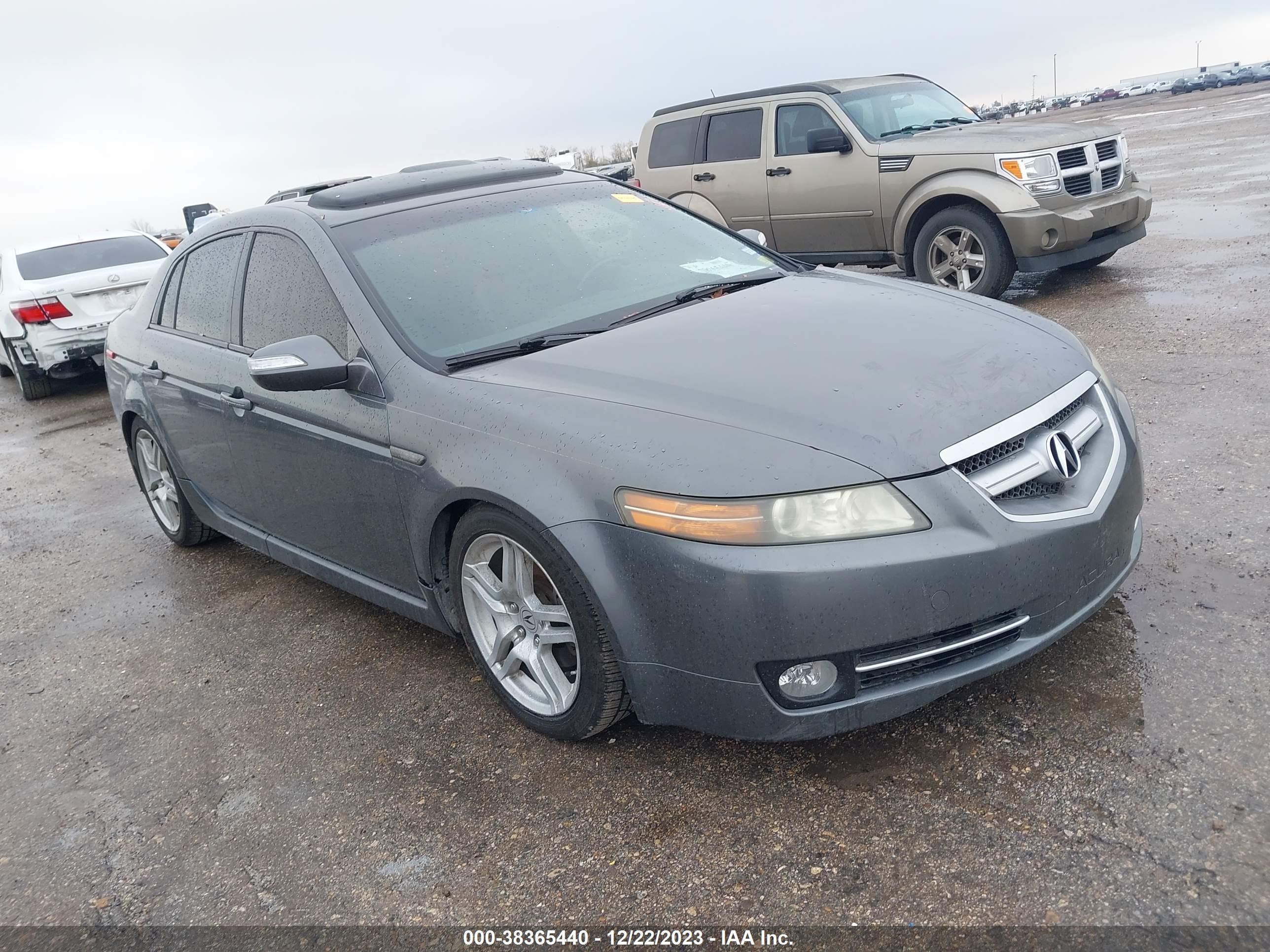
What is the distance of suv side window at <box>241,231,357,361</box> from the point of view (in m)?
3.63

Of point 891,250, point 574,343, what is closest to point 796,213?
point 891,250

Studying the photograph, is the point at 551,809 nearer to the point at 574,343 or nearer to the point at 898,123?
the point at 574,343

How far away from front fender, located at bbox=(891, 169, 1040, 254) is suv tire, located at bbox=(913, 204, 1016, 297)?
0.45 feet

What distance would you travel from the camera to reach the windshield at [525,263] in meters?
3.50

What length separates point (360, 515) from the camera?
363cm

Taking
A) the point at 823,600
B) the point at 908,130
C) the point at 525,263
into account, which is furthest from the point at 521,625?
the point at 908,130

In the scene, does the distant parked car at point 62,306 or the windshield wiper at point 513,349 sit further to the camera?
the distant parked car at point 62,306

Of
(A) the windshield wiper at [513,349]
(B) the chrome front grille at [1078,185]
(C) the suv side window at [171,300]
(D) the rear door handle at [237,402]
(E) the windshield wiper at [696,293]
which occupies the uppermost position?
(C) the suv side window at [171,300]

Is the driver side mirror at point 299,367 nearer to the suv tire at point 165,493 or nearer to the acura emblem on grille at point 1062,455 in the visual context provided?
the suv tire at point 165,493

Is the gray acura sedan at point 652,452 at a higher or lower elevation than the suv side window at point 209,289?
lower

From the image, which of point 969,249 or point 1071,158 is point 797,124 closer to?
point 969,249

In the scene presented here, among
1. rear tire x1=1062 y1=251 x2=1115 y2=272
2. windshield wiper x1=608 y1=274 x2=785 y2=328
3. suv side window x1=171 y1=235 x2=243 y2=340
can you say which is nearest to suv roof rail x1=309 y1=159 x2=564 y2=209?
suv side window x1=171 y1=235 x2=243 y2=340

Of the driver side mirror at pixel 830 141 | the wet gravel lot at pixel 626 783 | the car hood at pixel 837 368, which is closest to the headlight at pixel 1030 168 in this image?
the driver side mirror at pixel 830 141

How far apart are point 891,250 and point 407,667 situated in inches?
252
